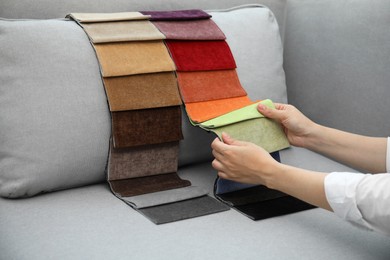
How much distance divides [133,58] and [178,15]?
0.77 feet

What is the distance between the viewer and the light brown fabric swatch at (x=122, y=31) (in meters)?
1.52

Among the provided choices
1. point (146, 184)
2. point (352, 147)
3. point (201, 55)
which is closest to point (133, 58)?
point (201, 55)

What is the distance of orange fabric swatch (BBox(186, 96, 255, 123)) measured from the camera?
5.12 ft

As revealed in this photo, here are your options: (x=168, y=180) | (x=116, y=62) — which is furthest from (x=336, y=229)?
(x=116, y=62)

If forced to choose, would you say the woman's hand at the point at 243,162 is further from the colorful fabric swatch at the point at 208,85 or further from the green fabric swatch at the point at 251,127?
the colorful fabric swatch at the point at 208,85

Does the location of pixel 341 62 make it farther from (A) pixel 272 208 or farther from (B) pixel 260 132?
(A) pixel 272 208

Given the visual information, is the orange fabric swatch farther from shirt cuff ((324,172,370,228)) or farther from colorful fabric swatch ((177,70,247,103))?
shirt cuff ((324,172,370,228))

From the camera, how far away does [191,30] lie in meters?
1.66

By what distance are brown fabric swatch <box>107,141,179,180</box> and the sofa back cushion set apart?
0.03 m

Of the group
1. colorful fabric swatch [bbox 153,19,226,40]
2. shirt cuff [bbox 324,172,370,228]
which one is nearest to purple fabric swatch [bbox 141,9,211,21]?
colorful fabric swatch [bbox 153,19,226,40]

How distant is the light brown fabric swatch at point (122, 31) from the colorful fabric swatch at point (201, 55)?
0.06 m

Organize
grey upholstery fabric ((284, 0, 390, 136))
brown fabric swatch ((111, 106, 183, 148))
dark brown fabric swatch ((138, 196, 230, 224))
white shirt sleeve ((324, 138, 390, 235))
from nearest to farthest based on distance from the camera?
1. white shirt sleeve ((324, 138, 390, 235))
2. dark brown fabric swatch ((138, 196, 230, 224))
3. brown fabric swatch ((111, 106, 183, 148))
4. grey upholstery fabric ((284, 0, 390, 136))

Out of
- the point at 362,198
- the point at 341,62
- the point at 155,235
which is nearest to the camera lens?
the point at 362,198

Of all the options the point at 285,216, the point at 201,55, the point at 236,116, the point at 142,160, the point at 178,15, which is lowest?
the point at 285,216
